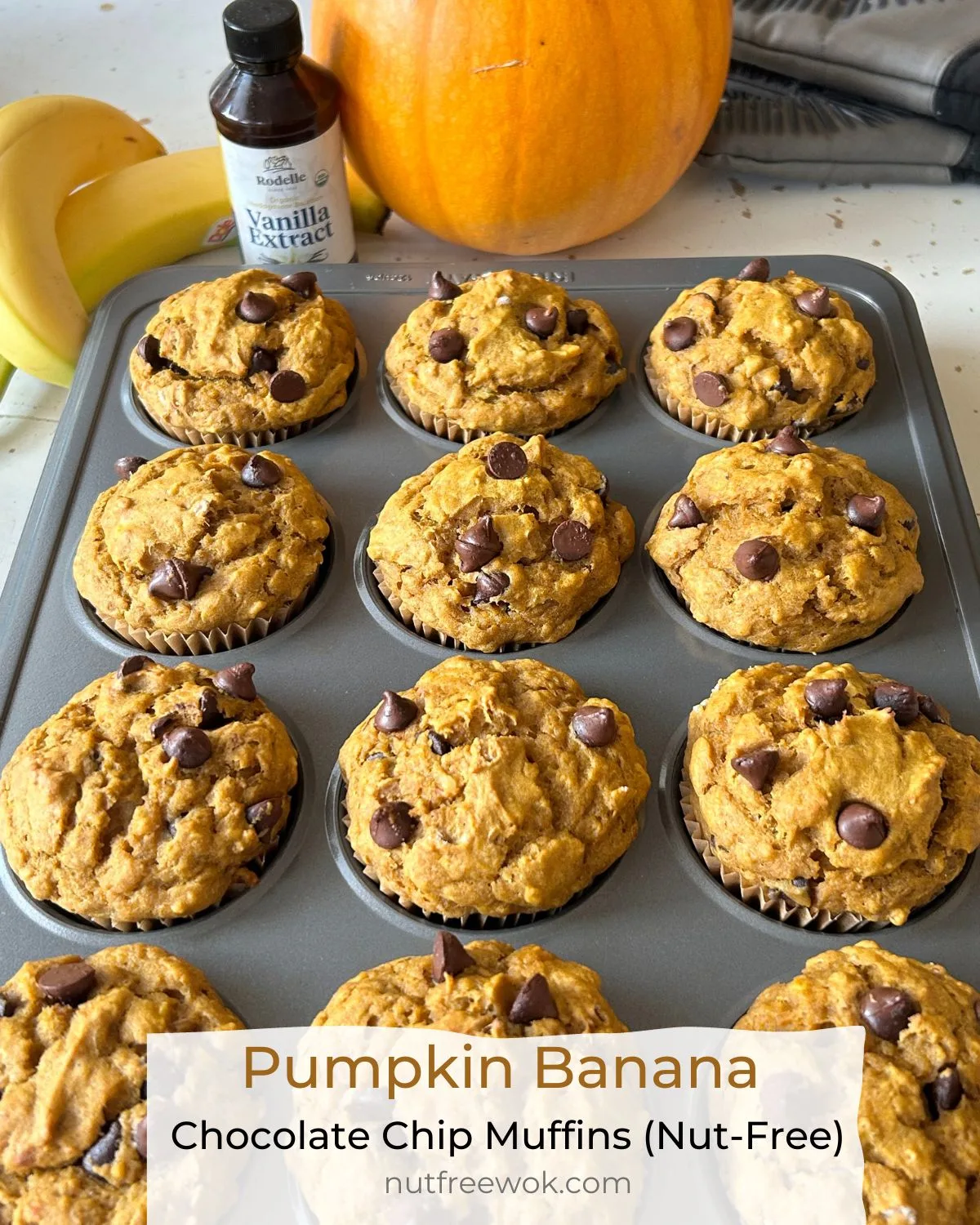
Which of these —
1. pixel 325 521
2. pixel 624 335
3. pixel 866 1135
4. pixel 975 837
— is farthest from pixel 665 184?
pixel 866 1135

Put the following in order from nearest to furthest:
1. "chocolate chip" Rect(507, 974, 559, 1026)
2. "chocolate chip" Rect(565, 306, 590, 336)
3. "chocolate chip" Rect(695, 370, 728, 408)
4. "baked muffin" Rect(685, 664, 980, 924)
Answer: "chocolate chip" Rect(507, 974, 559, 1026)
"baked muffin" Rect(685, 664, 980, 924)
"chocolate chip" Rect(695, 370, 728, 408)
"chocolate chip" Rect(565, 306, 590, 336)

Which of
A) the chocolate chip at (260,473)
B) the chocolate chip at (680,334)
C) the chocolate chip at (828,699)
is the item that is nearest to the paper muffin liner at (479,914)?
the chocolate chip at (828,699)

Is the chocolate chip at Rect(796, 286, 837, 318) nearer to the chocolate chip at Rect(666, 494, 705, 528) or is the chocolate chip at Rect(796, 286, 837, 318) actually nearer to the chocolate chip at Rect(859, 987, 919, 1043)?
the chocolate chip at Rect(666, 494, 705, 528)

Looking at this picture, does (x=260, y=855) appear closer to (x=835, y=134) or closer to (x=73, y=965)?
(x=73, y=965)

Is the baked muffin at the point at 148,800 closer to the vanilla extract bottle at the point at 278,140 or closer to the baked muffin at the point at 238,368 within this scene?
the baked muffin at the point at 238,368

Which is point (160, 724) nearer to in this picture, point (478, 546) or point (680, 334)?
point (478, 546)

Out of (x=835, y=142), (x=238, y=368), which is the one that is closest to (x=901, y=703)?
(x=238, y=368)

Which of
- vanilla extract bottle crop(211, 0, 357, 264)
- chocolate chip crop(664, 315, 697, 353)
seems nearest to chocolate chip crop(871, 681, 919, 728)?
chocolate chip crop(664, 315, 697, 353)
